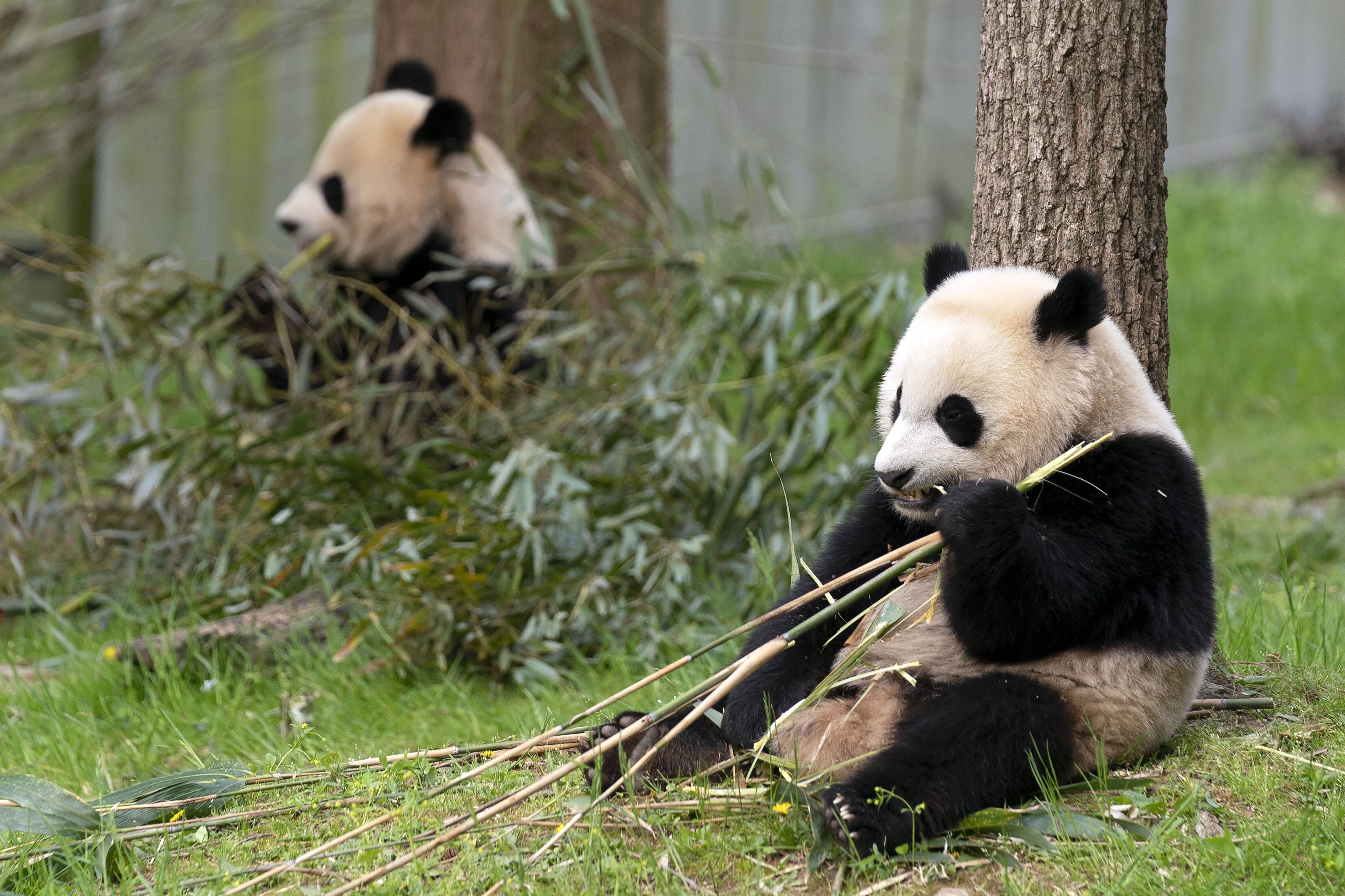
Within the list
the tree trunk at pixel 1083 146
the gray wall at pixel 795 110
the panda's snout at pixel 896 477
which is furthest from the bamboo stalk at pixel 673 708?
the gray wall at pixel 795 110

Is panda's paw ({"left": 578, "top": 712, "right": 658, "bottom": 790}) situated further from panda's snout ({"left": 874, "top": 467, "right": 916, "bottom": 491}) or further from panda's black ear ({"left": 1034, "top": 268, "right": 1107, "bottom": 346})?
panda's black ear ({"left": 1034, "top": 268, "right": 1107, "bottom": 346})

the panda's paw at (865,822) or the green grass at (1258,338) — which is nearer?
the panda's paw at (865,822)

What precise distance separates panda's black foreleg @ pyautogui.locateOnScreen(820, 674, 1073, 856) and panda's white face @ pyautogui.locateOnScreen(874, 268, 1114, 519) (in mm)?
402

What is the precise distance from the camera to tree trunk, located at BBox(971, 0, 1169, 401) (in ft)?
8.86

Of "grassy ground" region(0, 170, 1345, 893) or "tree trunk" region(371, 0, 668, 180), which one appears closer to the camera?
"grassy ground" region(0, 170, 1345, 893)

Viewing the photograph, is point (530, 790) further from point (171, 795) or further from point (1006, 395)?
point (1006, 395)

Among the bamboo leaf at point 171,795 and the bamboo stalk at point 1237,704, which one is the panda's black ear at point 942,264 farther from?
the bamboo leaf at point 171,795

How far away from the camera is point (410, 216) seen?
5.05 meters

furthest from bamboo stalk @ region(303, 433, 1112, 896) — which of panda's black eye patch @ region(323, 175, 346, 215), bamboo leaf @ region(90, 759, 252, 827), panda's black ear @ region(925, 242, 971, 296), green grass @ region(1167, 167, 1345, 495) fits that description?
panda's black eye patch @ region(323, 175, 346, 215)

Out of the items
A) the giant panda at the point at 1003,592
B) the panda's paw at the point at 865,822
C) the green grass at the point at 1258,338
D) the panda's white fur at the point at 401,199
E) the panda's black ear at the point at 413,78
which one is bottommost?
the green grass at the point at 1258,338

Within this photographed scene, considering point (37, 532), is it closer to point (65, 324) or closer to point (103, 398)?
point (103, 398)

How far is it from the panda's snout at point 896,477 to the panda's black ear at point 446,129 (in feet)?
10.2

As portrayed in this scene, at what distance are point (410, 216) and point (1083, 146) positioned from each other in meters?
3.11

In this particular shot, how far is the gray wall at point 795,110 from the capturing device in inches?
324
